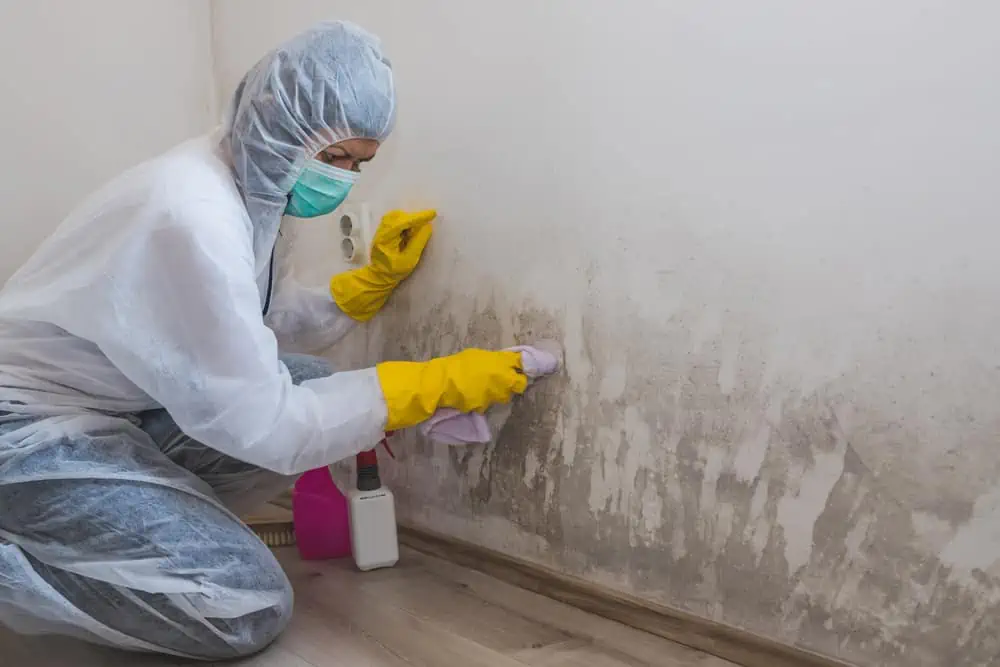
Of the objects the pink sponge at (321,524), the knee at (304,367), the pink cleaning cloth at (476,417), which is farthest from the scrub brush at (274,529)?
the pink cleaning cloth at (476,417)

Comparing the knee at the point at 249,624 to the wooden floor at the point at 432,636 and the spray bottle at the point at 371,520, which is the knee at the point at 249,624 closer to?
the wooden floor at the point at 432,636

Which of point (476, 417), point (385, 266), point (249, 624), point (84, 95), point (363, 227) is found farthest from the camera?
point (84, 95)

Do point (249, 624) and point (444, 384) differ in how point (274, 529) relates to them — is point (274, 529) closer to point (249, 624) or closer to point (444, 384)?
point (249, 624)

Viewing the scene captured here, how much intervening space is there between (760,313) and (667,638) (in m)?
0.47

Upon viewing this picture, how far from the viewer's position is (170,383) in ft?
3.35

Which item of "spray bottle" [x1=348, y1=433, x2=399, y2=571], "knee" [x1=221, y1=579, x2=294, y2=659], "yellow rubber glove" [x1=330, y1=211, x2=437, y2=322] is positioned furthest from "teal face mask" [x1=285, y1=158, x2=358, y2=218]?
"knee" [x1=221, y1=579, x2=294, y2=659]

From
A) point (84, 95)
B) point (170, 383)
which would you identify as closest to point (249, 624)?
point (170, 383)

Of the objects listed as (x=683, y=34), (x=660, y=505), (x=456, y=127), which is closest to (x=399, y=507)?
(x=660, y=505)

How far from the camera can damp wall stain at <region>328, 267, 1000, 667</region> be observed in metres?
0.88

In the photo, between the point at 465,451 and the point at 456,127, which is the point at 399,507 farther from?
the point at 456,127

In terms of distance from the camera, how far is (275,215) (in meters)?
1.14

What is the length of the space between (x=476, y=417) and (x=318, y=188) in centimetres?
40

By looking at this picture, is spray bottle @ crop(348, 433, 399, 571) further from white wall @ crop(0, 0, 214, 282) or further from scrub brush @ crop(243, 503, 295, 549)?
white wall @ crop(0, 0, 214, 282)

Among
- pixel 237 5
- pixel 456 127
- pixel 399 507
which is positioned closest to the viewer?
pixel 456 127
